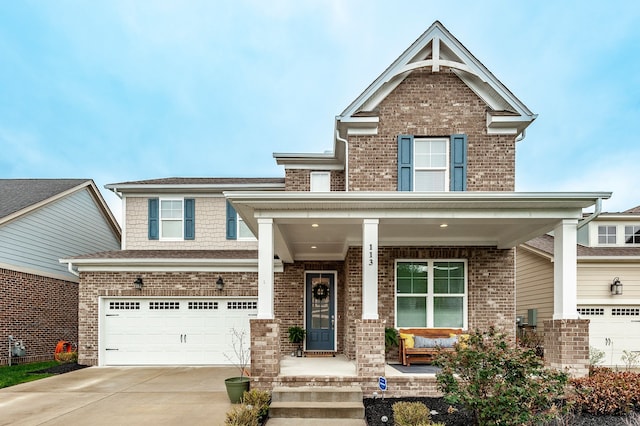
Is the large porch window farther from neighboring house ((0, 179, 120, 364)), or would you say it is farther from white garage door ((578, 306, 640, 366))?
neighboring house ((0, 179, 120, 364))

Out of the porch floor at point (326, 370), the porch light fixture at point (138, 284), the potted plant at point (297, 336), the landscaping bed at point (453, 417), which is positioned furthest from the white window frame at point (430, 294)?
the porch light fixture at point (138, 284)

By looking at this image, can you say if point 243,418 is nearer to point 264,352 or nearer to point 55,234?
point 264,352

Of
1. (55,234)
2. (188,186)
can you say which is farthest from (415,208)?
(55,234)

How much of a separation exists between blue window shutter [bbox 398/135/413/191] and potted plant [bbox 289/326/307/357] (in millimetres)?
4795

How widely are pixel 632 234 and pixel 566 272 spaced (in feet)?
27.8

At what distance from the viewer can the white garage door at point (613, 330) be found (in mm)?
13008

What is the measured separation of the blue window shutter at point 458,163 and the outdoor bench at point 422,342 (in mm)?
3329

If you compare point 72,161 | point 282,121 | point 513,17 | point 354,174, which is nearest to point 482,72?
point 354,174

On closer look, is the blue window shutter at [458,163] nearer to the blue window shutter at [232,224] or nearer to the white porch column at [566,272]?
the white porch column at [566,272]

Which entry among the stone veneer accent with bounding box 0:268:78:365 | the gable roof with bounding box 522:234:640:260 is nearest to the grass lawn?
the stone veneer accent with bounding box 0:268:78:365

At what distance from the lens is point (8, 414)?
7297 mm

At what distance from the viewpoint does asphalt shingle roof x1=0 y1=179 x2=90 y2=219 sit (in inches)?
543

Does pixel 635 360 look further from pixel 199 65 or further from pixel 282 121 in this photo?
pixel 282 121

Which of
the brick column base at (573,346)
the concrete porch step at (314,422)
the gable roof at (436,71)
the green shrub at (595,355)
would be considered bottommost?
the green shrub at (595,355)
